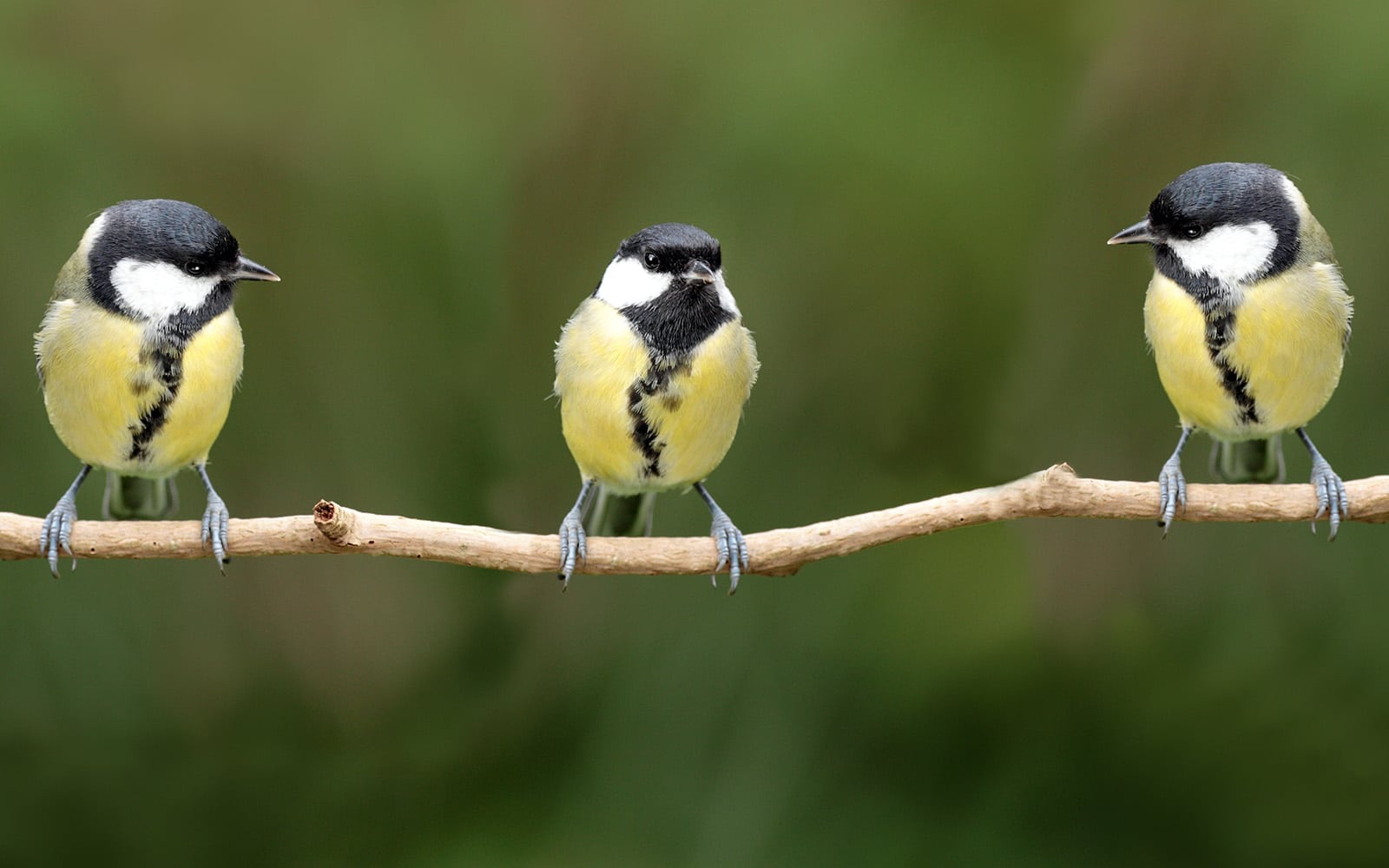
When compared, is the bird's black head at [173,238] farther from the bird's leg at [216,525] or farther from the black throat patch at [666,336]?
the black throat patch at [666,336]

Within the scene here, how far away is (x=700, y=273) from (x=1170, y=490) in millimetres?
574

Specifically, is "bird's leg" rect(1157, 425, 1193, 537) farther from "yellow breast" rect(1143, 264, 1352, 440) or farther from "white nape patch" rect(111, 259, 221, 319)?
"white nape patch" rect(111, 259, 221, 319)

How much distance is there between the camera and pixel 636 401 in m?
1.63

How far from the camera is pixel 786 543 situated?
166cm

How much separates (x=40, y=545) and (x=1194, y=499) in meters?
1.30

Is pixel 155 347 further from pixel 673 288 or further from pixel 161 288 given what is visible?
pixel 673 288

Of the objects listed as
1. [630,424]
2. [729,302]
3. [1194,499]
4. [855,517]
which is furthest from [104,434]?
[1194,499]

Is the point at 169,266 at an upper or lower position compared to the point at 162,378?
upper

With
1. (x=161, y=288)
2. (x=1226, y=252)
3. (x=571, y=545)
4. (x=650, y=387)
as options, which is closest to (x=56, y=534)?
(x=161, y=288)

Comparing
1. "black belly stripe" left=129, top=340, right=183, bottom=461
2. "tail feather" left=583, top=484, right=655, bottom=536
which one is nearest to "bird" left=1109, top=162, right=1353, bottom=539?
"tail feather" left=583, top=484, right=655, bottom=536

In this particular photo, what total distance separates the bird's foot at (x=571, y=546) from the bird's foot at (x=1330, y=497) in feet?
2.76

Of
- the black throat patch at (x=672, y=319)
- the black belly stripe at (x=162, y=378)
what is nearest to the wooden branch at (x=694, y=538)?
the black belly stripe at (x=162, y=378)

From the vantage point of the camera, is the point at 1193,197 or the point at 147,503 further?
the point at 147,503

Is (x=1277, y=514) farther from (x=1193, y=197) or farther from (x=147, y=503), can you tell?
(x=147, y=503)
